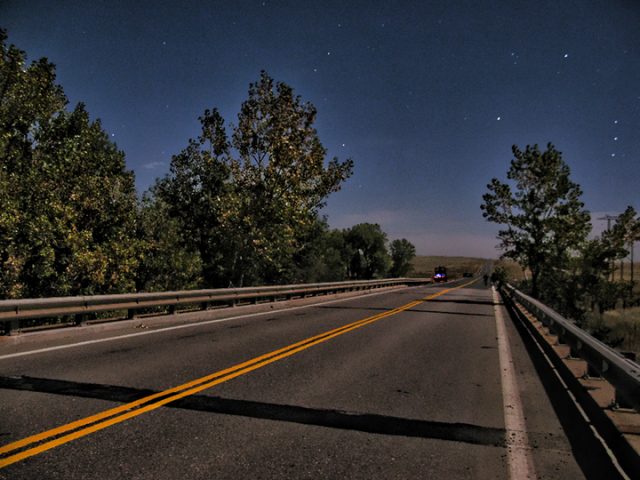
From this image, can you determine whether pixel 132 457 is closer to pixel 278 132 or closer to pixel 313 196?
pixel 278 132

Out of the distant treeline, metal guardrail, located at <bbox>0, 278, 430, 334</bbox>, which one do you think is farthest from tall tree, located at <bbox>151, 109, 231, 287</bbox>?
metal guardrail, located at <bbox>0, 278, 430, 334</bbox>

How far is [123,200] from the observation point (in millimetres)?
25578

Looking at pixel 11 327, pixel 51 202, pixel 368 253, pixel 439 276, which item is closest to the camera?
pixel 11 327

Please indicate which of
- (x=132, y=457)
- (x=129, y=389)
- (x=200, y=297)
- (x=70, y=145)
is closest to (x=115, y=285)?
(x=70, y=145)

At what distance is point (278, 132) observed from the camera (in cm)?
2753

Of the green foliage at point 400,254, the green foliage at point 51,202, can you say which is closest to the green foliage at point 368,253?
the green foliage at point 400,254

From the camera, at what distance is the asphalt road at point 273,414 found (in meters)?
3.71

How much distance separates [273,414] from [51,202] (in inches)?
789

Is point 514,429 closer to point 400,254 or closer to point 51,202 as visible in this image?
point 51,202

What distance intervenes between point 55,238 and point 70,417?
62.4ft

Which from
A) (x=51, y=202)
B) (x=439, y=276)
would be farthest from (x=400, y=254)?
(x=51, y=202)

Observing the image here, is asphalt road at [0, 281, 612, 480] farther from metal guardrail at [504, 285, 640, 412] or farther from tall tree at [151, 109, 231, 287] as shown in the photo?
tall tree at [151, 109, 231, 287]

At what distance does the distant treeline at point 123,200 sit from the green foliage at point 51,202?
2.0 inches

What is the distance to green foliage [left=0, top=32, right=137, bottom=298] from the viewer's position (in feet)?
64.8
